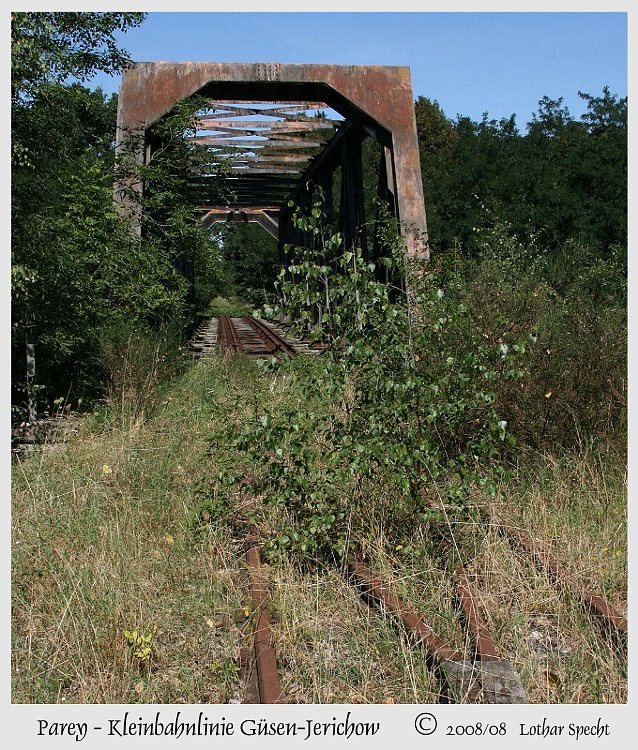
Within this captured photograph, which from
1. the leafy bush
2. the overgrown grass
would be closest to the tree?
the overgrown grass

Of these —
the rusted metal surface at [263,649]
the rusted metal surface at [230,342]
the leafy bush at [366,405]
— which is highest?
the rusted metal surface at [230,342]

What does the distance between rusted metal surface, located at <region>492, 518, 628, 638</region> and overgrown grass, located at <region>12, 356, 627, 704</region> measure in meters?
0.06

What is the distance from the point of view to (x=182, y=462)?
601 centimetres

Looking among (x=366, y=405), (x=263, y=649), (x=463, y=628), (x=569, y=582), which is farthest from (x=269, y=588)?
(x=569, y=582)

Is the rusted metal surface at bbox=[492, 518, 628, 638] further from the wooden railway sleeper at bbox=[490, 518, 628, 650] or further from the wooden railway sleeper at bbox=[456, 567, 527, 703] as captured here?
the wooden railway sleeper at bbox=[456, 567, 527, 703]

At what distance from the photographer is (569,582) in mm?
3881

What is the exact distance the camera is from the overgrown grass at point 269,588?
10.7ft

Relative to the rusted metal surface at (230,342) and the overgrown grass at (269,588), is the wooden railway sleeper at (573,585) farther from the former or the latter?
the rusted metal surface at (230,342)

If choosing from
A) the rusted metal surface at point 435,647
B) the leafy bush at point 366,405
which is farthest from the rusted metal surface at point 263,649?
the rusted metal surface at point 435,647

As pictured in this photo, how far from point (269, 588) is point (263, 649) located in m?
0.70

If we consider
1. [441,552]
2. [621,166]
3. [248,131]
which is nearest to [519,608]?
[441,552]

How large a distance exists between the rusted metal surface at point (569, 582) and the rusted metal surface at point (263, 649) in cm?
143

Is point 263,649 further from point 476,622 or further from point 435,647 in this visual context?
point 476,622

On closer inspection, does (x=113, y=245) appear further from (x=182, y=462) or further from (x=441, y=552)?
(x=441, y=552)
